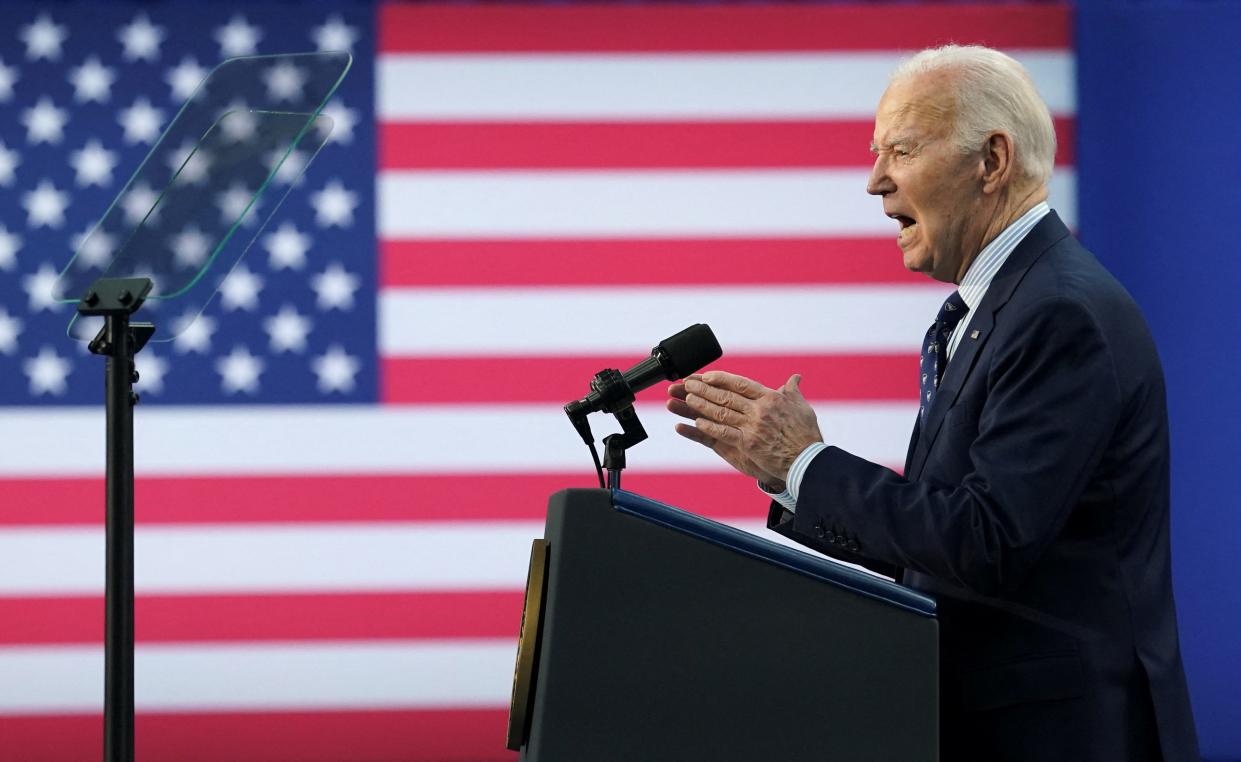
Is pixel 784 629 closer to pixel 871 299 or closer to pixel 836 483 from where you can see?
pixel 836 483

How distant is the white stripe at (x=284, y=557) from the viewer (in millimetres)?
2590

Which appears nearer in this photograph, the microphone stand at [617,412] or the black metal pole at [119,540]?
the microphone stand at [617,412]

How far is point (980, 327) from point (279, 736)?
79.8 inches

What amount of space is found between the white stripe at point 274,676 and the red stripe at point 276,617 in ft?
0.08

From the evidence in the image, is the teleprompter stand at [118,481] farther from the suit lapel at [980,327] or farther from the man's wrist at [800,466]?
the suit lapel at [980,327]

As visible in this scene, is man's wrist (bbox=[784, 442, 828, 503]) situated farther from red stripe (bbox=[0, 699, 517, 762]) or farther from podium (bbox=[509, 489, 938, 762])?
red stripe (bbox=[0, 699, 517, 762])

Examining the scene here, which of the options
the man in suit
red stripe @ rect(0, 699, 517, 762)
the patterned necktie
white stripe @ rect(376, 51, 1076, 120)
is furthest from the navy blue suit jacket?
red stripe @ rect(0, 699, 517, 762)

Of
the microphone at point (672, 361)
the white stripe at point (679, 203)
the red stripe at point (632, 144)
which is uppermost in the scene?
the red stripe at point (632, 144)

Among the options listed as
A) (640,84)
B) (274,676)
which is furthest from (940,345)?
(274,676)

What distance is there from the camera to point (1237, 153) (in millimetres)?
2633

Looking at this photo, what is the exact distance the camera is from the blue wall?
2.64 metres

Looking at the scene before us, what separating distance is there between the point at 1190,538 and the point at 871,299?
88 centimetres

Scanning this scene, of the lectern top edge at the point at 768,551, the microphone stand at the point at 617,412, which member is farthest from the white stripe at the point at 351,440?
the lectern top edge at the point at 768,551

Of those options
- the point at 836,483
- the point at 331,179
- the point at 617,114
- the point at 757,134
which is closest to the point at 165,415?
the point at 331,179
